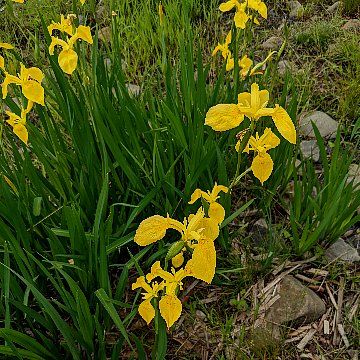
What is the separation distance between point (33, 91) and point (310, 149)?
4.41 ft

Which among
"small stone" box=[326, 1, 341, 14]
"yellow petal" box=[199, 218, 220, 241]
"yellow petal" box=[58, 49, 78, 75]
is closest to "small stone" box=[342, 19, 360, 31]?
"small stone" box=[326, 1, 341, 14]

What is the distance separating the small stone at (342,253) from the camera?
74.1 inches

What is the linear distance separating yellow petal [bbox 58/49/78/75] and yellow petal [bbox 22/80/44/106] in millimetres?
110

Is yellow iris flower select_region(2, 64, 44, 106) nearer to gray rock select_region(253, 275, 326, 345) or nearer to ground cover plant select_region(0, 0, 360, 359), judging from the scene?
ground cover plant select_region(0, 0, 360, 359)

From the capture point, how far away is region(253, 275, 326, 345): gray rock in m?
1.70

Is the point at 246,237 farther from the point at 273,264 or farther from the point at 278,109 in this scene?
the point at 278,109

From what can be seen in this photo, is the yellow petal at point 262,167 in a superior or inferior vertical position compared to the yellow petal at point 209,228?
superior

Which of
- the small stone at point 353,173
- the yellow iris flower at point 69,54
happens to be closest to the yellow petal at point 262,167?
the yellow iris flower at point 69,54

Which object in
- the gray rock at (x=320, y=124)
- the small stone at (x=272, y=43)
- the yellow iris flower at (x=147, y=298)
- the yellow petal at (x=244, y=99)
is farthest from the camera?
the small stone at (x=272, y=43)

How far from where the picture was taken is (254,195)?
6.84ft

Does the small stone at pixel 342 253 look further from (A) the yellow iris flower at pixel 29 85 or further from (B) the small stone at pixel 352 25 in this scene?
(B) the small stone at pixel 352 25

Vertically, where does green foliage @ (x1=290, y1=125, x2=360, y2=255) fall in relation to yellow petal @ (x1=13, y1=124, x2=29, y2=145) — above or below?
below

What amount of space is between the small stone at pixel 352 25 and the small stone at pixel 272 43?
0.42 m

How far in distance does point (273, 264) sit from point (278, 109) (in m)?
0.72
